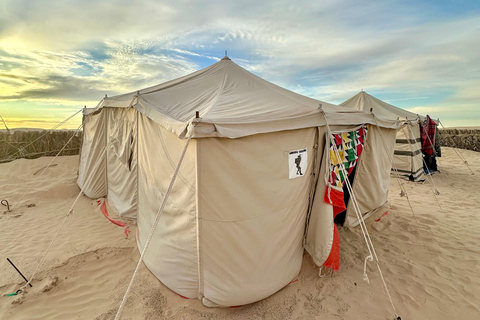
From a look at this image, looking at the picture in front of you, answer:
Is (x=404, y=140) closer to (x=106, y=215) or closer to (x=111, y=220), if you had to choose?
(x=111, y=220)

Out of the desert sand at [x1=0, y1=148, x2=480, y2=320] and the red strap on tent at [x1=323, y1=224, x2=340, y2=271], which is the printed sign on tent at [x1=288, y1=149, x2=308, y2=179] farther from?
the desert sand at [x1=0, y1=148, x2=480, y2=320]

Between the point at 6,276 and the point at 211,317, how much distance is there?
2954mm

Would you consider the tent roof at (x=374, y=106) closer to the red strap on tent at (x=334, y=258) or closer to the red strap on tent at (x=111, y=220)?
the red strap on tent at (x=334, y=258)

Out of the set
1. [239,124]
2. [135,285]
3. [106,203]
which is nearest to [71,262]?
[135,285]

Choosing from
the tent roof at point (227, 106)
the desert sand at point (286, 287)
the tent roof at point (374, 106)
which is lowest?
the desert sand at point (286, 287)

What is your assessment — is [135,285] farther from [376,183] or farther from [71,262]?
[376,183]

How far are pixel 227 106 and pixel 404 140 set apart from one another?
26.8 ft

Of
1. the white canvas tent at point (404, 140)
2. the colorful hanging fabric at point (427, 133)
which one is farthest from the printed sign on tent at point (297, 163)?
the colorful hanging fabric at point (427, 133)

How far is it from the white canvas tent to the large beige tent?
5.82 m

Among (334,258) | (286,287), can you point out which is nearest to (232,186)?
(286,287)

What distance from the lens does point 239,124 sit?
2393 mm

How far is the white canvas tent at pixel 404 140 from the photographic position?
840cm

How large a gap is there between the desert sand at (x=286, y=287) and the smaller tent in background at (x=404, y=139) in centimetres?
307

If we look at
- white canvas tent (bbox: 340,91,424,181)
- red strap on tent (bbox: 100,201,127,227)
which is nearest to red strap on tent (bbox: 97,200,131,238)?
red strap on tent (bbox: 100,201,127,227)
